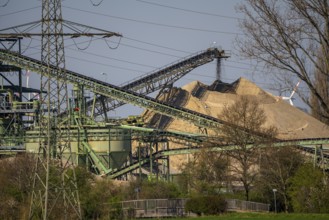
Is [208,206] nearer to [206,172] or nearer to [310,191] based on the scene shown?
[310,191]

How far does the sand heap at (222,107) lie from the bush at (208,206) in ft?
129

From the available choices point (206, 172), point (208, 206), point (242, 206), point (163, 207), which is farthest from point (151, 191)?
point (208, 206)

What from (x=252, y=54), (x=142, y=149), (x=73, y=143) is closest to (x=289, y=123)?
(x=142, y=149)

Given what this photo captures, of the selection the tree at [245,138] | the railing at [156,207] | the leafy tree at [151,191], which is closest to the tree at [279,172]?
the tree at [245,138]

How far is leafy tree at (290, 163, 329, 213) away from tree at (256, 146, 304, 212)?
36.1 inches

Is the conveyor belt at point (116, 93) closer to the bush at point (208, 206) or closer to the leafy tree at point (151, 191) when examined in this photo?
the leafy tree at point (151, 191)

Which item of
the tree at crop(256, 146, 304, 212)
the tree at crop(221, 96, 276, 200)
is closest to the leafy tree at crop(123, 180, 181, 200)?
the tree at crop(221, 96, 276, 200)

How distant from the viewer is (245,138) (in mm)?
55219

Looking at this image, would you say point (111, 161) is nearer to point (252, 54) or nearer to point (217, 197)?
point (217, 197)

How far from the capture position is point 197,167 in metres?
55.4

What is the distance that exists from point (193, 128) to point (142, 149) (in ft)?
33.7

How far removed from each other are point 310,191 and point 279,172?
13.3 feet

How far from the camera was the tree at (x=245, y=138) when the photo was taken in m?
52.9

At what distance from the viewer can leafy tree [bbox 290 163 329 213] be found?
1660 inches
